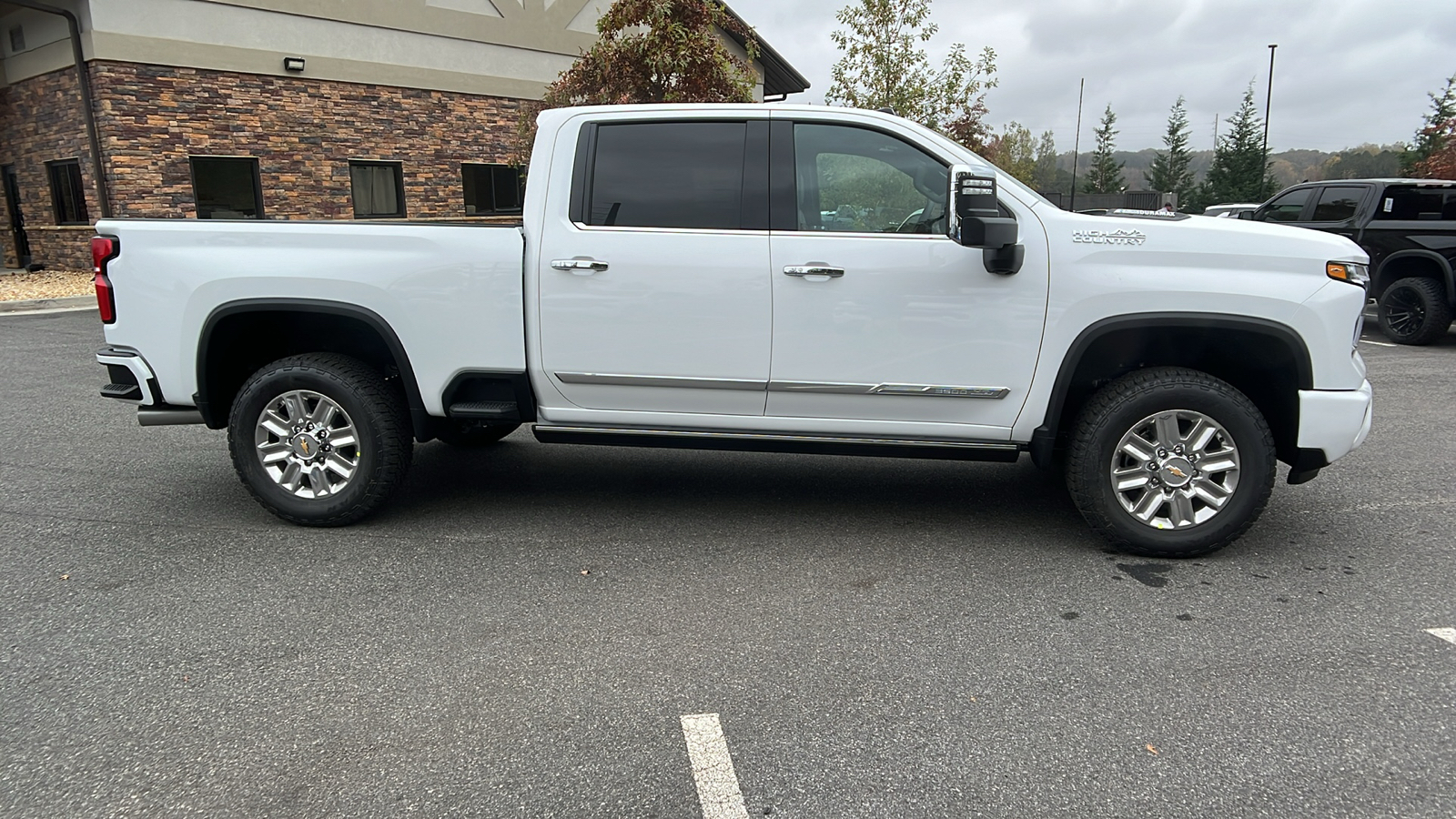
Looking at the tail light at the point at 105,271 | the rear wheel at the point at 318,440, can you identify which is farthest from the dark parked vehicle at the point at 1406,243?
the tail light at the point at 105,271

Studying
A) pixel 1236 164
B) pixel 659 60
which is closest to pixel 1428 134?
pixel 1236 164

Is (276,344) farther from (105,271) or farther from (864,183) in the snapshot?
(864,183)

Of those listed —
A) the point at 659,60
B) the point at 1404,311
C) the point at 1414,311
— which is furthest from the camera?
the point at 659,60

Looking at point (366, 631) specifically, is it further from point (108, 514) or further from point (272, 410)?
point (108, 514)

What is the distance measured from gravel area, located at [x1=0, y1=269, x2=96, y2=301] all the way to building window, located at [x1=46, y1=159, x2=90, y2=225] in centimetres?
99

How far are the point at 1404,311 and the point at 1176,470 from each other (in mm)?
9128

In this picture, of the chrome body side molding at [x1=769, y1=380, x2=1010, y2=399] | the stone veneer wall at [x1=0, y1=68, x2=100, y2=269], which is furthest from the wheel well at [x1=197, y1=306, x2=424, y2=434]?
the stone veneer wall at [x1=0, y1=68, x2=100, y2=269]

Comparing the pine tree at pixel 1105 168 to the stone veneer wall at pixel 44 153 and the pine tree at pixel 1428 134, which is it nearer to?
the pine tree at pixel 1428 134

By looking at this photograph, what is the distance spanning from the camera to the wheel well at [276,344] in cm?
444

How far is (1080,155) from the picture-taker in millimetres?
84500

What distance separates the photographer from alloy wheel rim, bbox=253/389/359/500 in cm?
453

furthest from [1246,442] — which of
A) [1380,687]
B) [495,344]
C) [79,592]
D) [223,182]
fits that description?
[223,182]

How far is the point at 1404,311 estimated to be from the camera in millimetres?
10852

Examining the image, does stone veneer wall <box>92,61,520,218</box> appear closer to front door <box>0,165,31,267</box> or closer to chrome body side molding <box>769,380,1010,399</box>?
front door <box>0,165,31,267</box>
